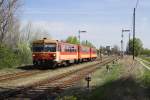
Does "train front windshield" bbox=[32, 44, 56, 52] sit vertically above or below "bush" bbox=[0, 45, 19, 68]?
above

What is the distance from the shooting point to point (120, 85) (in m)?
17.8

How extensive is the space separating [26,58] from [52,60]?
31.1 feet

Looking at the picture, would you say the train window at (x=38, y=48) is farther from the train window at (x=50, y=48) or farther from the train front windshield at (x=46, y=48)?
the train window at (x=50, y=48)

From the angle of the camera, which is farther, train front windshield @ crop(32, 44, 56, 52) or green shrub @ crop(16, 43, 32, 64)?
green shrub @ crop(16, 43, 32, 64)

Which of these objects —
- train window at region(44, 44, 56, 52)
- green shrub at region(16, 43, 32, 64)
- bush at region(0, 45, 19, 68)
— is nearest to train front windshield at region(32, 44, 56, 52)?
train window at region(44, 44, 56, 52)

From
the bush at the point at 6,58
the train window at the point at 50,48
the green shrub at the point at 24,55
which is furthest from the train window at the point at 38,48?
the green shrub at the point at 24,55

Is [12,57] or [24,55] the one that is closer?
[12,57]

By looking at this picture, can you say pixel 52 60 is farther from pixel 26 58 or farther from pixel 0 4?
pixel 0 4

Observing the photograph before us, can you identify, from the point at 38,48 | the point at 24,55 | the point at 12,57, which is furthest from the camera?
the point at 24,55

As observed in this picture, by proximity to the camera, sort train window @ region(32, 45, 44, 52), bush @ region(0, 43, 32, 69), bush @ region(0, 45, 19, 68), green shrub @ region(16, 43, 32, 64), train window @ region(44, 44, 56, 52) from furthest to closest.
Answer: green shrub @ region(16, 43, 32, 64)
train window @ region(32, 45, 44, 52)
train window @ region(44, 44, 56, 52)
bush @ region(0, 43, 32, 69)
bush @ region(0, 45, 19, 68)

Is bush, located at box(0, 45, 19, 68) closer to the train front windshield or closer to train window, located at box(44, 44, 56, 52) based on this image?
the train front windshield

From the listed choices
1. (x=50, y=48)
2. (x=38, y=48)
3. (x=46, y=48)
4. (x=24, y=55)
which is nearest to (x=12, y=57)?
(x=38, y=48)

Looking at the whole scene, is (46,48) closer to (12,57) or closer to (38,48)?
(38,48)

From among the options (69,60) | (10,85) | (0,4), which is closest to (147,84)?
(10,85)
